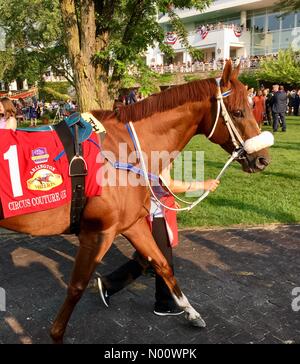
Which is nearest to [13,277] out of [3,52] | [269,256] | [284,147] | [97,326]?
[97,326]

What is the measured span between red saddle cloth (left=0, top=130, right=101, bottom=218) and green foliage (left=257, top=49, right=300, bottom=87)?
3041 cm

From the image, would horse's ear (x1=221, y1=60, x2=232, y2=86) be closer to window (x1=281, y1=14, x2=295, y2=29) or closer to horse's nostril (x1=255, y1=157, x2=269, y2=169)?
horse's nostril (x1=255, y1=157, x2=269, y2=169)

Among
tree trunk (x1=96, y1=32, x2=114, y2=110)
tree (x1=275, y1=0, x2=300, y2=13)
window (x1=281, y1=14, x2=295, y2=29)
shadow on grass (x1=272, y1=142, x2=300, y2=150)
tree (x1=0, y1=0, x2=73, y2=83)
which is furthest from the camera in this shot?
window (x1=281, y1=14, x2=295, y2=29)

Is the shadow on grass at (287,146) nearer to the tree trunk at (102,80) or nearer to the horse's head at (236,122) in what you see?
the tree trunk at (102,80)

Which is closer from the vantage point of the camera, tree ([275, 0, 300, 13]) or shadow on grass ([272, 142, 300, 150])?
shadow on grass ([272, 142, 300, 150])

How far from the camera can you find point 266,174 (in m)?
8.96

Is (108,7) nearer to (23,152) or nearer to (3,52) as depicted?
(23,152)

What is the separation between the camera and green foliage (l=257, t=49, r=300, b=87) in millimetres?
29703

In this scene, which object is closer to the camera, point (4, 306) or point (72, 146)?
point (72, 146)

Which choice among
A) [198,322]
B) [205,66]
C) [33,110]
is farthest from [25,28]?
[198,322]

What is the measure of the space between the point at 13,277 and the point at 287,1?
21.4m

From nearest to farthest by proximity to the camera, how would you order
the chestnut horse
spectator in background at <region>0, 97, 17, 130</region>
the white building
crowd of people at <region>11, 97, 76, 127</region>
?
the chestnut horse, spectator in background at <region>0, 97, 17, 130</region>, crowd of people at <region>11, 97, 76, 127</region>, the white building

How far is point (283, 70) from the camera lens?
30.1m

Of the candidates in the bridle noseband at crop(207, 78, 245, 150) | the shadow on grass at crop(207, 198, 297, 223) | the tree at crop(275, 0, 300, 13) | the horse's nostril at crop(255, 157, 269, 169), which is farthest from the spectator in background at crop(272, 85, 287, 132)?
the bridle noseband at crop(207, 78, 245, 150)
